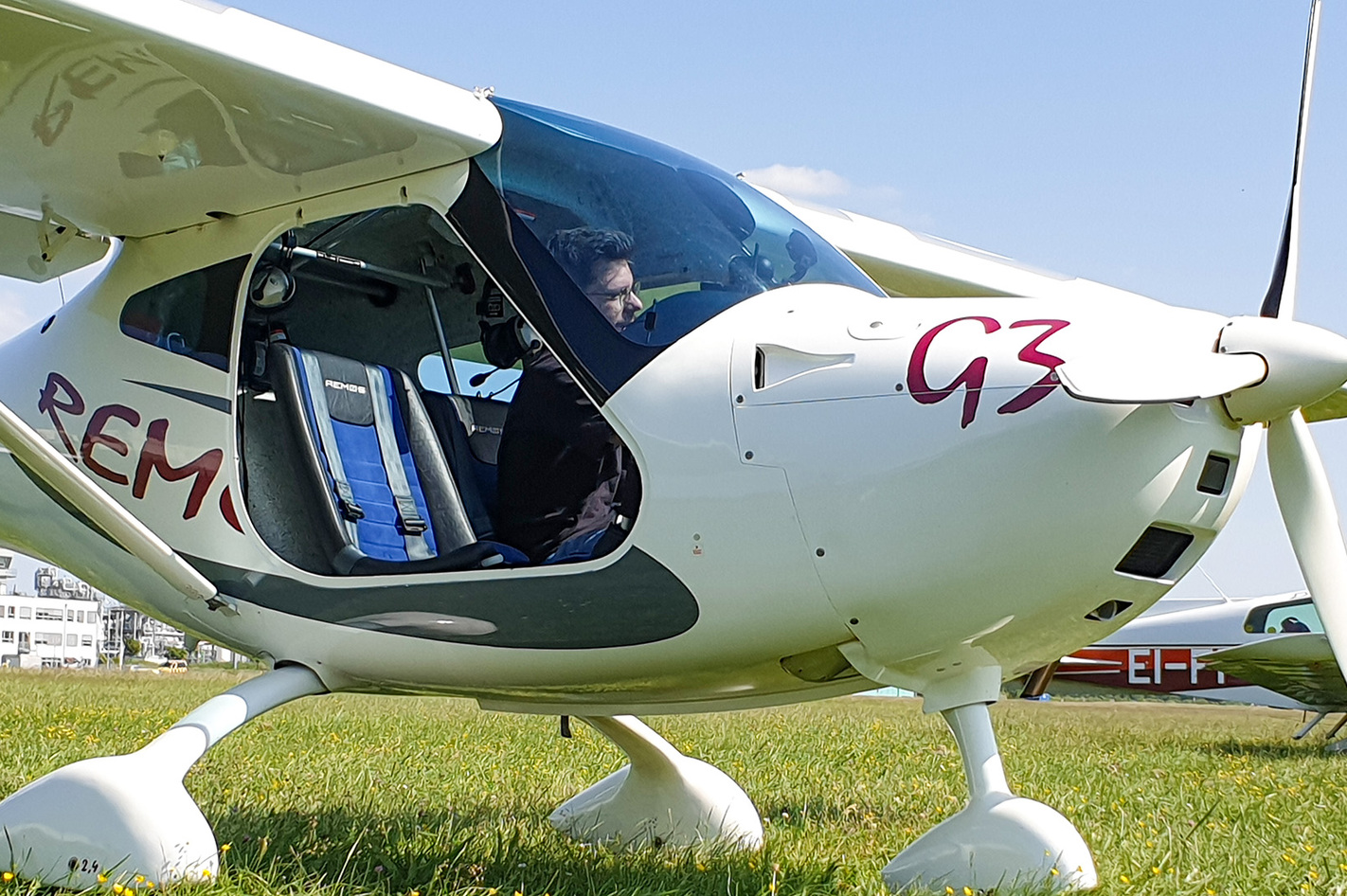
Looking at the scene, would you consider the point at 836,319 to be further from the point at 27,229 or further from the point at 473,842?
the point at 27,229

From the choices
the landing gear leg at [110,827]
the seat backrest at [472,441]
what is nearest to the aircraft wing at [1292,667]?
the seat backrest at [472,441]

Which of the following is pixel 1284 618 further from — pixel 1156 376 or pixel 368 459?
pixel 1156 376

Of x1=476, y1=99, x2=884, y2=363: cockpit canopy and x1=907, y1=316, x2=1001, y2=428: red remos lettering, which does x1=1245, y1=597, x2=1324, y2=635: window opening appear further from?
x1=907, y1=316, x2=1001, y2=428: red remos lettering

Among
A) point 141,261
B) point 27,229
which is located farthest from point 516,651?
point 27,229

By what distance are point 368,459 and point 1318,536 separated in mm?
3116

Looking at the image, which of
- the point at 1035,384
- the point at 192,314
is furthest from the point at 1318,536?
the point at 192,314

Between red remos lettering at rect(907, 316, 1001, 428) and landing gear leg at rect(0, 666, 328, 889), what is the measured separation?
217cm

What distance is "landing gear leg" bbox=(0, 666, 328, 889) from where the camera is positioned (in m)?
3.40

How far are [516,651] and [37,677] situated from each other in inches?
599

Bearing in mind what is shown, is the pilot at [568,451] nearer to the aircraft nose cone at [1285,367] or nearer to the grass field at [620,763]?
the grass field at [620,763]

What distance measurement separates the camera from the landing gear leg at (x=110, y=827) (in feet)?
11.2

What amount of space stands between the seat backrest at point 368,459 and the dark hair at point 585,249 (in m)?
1.19

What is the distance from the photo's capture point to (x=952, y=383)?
10.7ft

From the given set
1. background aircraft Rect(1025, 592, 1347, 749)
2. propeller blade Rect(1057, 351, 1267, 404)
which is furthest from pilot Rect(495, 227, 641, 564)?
background aircraft Rect(1025, 592, 1347, 749)
